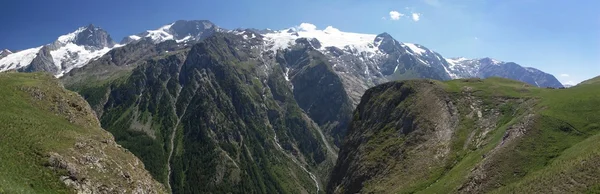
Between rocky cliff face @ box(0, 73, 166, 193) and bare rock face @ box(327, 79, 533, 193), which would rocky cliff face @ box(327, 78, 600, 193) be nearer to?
bare rock face @ box(327, 79, 533, 193)

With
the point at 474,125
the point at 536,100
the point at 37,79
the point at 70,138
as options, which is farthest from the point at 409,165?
the point at 37,79

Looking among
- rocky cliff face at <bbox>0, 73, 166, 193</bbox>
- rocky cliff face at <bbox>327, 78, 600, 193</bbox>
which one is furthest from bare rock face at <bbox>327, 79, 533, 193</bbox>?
rocky cliff face at <bbox>0, 73, 166, 193</bbox>

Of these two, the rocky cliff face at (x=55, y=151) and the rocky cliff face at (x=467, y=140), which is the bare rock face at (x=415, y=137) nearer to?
the rocky cliff face at (x=467, y=140)

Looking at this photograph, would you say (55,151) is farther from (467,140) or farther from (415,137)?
(467,140)

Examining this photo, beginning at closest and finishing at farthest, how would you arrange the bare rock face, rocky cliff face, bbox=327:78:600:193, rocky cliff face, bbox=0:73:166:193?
1. rocky cliff face, bbox=0:73:166:193
2. rocky cliff face, bbox=327:78:600:193
3. the bare rock face

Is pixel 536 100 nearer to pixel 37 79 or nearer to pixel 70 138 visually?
pixel 70 138

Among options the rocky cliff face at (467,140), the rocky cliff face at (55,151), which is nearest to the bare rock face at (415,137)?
the rocky cliff face at (467,140)

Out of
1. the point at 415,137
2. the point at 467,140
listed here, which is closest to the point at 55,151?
the point at 415,137
